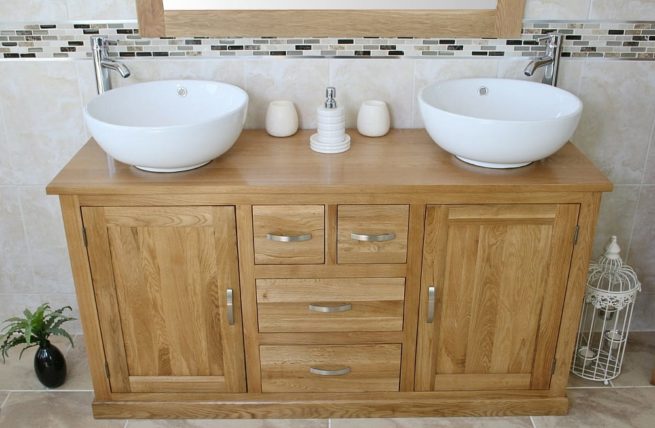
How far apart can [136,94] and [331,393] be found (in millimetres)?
1078

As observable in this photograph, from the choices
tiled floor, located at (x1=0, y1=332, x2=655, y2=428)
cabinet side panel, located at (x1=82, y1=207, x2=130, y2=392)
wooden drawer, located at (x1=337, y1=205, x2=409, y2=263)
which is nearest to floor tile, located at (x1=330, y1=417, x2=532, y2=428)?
tiled floor, located at (x1=0, y1=332, x2=655, y2=428)

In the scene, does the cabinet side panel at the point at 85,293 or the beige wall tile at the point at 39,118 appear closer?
the cabinet side panel at the point at 85,293

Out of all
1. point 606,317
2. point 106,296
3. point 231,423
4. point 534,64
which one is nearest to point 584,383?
point 606,317

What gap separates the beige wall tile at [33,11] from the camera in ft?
6.71

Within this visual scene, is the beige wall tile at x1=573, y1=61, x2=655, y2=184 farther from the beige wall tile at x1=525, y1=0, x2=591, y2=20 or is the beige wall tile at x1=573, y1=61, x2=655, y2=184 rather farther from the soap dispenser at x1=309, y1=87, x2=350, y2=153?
the soap dispenser at x1=309, y1=87, x2=350, y2=153

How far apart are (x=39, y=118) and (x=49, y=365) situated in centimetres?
80

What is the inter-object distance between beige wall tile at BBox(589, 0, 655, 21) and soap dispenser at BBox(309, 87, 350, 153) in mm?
839

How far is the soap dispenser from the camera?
6.39ft

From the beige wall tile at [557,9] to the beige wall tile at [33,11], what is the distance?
1407 millimetres

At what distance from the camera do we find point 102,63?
2.06m

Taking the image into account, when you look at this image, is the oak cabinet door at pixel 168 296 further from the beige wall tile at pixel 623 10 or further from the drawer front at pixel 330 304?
the beige wall tile at pixel 623 10

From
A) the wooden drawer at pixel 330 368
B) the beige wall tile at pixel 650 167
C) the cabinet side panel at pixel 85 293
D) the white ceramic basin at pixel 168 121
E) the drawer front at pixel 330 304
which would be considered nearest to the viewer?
the white ceramic basin at pixel 168 121

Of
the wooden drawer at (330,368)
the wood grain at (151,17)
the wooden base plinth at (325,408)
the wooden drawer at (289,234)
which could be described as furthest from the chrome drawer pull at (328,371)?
the wood grain at (151,17)

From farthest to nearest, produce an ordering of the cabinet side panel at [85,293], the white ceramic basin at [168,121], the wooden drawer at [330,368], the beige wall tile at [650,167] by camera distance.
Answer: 1. the beige wall tile at [650,167]
2. the wooden drawer at [330,368]
3. the cabinet side panel at [85,293]
4. the white ceramic basin at [168,121]
